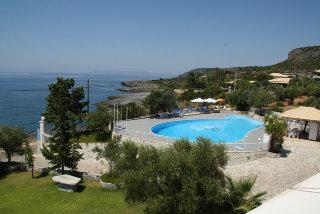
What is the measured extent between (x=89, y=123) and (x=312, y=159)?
17460 millimetres

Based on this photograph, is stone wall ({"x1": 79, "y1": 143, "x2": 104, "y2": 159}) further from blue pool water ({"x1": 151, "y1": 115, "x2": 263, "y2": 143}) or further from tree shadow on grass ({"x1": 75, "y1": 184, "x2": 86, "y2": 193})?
blue pool water ({"x1": 151, "y1": 115, "x2": 263, "y2": 143})

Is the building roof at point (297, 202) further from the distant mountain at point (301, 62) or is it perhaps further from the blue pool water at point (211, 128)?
the distant mountain at point (301, 62)

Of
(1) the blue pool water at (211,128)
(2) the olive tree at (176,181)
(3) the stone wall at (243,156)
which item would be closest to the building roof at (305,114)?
(1) the blue pool water at (211,128)

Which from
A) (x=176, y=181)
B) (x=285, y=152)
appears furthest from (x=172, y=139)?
(x=176, y=181)

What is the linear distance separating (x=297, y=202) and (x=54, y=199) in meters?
10.8

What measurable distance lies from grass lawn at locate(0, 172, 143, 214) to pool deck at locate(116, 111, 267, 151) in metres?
5.33

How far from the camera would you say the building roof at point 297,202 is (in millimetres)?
4523

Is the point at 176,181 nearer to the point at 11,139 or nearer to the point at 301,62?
the point at 11,139

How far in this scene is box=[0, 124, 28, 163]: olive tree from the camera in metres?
15.8

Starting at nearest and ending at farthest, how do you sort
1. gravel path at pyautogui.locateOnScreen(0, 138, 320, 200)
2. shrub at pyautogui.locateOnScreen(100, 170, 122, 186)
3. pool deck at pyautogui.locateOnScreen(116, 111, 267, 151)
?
gravel path at pyautogui.locateOnScreen(0, 138, 320, 200), shrub at pyautogui.locateOnScreen(100, 170, 122, 186), pool deck at pyautogui.locateOnScreen(116, 111, 267, 151)

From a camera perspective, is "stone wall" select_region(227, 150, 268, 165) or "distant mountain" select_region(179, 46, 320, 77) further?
"distant mountain" select_region(179, 46, 320, 77)

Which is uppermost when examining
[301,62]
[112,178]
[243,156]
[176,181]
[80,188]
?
[301,62]

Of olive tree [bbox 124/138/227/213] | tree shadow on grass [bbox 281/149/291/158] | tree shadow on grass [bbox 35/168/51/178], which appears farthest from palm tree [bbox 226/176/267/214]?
tree shadow on grass [bbox 35/168/51/178]

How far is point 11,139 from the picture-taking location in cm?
1605
